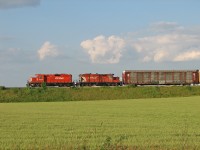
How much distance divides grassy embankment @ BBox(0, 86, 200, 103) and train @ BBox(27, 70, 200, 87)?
10064 millimetres

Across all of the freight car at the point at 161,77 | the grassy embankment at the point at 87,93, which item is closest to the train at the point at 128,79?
the freight car at the point at 161,77

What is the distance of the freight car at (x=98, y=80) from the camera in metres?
80.8

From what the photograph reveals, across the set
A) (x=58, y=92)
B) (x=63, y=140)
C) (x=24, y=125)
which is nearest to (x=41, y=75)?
(x=58, y=92)

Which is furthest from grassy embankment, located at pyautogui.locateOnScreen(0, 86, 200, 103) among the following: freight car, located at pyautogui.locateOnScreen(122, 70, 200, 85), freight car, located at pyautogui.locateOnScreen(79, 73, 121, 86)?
freight car, located at pyautogui.locateOnScreen(79, 73, 121, 86)

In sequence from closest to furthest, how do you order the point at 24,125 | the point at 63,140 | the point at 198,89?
the point at 63,140 < the point at 24,125 < the point at 198,89

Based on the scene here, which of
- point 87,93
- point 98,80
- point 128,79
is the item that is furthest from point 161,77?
point 87,93

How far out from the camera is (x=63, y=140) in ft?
56.2

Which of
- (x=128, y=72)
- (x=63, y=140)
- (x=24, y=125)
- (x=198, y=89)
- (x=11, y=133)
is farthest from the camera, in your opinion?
(x=128, y=72)

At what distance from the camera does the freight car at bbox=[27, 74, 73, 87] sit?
80.0m

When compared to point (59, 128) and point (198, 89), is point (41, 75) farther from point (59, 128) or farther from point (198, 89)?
point (59, 128)

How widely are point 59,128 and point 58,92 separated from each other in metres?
45.1

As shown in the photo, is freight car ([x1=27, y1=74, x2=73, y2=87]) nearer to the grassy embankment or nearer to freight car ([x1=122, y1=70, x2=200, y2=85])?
freight car ([x1=122, y1=70, x2=200, y2=85])

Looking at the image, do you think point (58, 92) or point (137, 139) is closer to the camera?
point (137, 139)

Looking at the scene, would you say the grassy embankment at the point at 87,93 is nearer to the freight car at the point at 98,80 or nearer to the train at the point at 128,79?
the train at the point at 128,79
